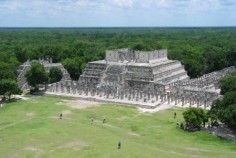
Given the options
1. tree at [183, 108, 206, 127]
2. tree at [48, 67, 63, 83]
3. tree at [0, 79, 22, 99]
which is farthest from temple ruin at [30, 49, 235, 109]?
tree at [183, 108, 206, 127]

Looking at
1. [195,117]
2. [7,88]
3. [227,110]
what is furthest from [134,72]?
[227,110]

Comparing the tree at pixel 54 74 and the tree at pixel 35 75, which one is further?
the tree at pixel 54 74

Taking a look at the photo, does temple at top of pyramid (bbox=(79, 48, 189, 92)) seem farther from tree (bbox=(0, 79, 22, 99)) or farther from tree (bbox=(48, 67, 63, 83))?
tree (bbox=(0, 79, 22, 99))

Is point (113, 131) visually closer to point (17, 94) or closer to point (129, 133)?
point (129, 133)

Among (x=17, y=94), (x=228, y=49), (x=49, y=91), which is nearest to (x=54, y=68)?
(x=49, y=91)

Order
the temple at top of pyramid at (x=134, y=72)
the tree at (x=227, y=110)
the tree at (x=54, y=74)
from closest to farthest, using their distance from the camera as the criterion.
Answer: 1. the tree at (x=227, y=110)
2. the temple at top of pyramid at (x=134, y=72)
3. the tree at (x=54, y=74)

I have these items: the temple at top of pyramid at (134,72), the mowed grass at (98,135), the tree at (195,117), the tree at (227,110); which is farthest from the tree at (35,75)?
the tree at (227,110)

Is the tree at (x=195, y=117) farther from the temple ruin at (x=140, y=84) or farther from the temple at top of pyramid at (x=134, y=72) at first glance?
the temple at top of pyramid at (x=134, y=72)

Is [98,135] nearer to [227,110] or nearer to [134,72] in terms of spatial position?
[227,110]
